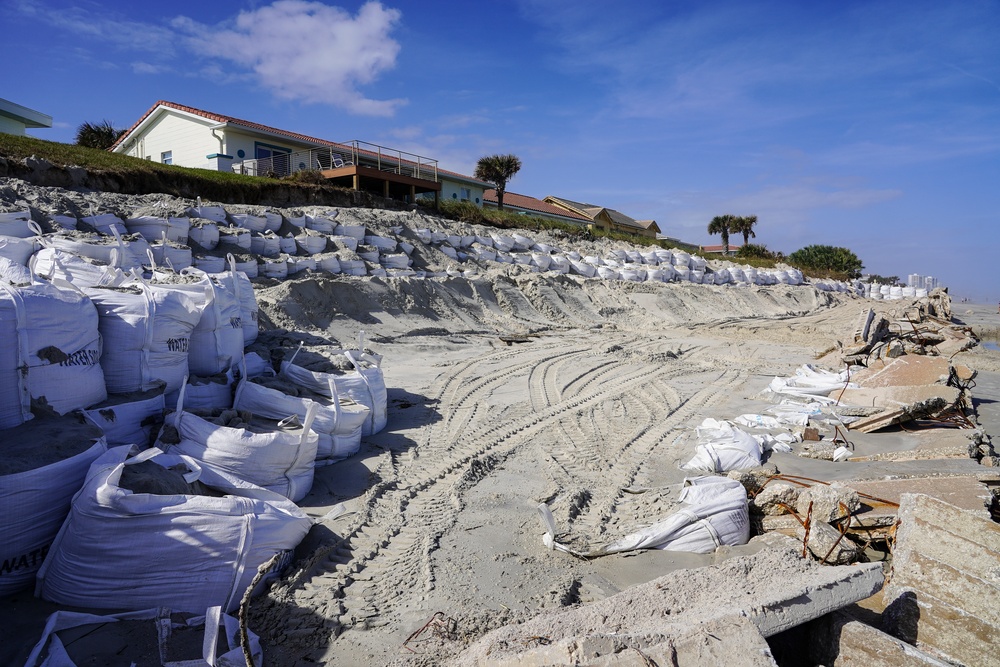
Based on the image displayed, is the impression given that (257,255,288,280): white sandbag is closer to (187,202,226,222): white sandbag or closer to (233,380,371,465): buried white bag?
(187,202,226,222): white sandbag

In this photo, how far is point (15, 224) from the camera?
7.04 m

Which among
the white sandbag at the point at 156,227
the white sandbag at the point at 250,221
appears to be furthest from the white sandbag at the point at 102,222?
the white sandbag at the point at 250,221

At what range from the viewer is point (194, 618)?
2711mm

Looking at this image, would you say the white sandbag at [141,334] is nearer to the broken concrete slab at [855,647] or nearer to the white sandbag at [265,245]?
the broken concrete slab at [855,647]

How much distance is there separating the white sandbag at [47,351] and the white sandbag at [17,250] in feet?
7.97

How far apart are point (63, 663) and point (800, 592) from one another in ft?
9.68

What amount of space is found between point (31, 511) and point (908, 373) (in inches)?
345

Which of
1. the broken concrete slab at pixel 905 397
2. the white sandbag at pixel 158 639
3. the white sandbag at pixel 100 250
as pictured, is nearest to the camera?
the white sandbag at pixel 158 639

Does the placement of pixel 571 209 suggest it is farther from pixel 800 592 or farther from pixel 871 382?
pixel 800 592

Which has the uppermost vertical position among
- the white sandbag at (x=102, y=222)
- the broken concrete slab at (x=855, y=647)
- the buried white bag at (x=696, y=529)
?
the white sandbag at (x=102, y=222)

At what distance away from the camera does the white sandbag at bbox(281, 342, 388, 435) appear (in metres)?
5.19

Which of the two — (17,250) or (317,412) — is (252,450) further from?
(17,250)

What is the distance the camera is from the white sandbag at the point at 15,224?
6898 millimetres

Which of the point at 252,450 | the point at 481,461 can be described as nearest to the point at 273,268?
the point at 481,461
